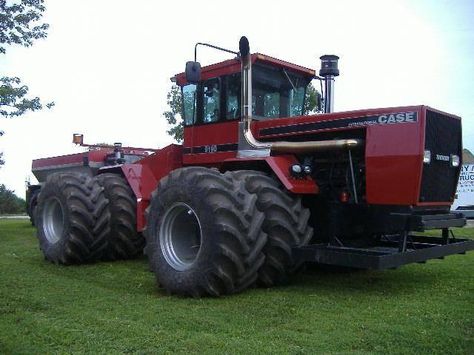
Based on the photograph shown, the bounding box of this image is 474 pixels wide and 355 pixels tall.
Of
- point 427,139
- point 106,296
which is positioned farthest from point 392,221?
point 106,296

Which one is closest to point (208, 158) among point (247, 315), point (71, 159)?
point (247, 315)

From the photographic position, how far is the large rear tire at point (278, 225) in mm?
6449

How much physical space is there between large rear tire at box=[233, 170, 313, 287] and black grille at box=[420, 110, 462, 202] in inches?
56.7

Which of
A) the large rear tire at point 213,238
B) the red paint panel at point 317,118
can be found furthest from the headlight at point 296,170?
the large rear tire at point 213,238

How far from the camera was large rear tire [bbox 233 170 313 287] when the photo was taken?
21.2 ft

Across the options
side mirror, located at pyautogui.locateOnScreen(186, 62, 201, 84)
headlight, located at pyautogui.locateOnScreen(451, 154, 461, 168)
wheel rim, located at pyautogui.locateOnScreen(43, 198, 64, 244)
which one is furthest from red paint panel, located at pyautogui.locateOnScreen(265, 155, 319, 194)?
wheel rim, located at pyautogui.locateOnScreen(43, 198, 64, 244)

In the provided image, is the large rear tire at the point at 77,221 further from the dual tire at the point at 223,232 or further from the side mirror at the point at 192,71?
the side mirror at the point at 192,71

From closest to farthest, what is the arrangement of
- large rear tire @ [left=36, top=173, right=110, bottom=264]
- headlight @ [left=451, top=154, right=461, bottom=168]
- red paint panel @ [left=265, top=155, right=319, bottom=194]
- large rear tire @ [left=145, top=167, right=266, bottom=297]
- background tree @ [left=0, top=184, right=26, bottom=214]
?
large rear tire @ [left=145, top=167, right=266, bottom=297], red paint panel @ [left=265, top=155, right=319, bottom=194], headlight @ [left=451, top=154, right=461, bottom=168], large rear tire @ [left=36, top=173, right=110, bottom=264], background tree @ [left=0, top=184, right=26, bottom=214]

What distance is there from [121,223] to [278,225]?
12.3 ft

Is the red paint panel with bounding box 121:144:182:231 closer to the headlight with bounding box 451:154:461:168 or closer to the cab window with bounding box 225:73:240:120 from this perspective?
the cab window with bounding box 225:73:240:120

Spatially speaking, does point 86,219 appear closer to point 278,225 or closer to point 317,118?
point 278,225

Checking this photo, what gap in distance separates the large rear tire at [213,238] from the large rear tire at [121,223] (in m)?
2.45

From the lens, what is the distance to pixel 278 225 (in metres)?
6.44

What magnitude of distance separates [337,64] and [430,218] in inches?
123
